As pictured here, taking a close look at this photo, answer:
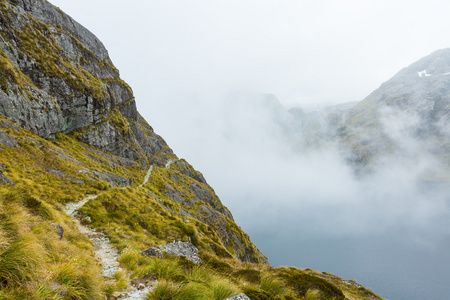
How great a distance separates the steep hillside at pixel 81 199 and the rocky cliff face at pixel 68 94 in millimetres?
302

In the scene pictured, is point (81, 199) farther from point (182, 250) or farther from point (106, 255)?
point (182, 250)

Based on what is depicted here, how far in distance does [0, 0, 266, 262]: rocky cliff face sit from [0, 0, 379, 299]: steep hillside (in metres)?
0.30

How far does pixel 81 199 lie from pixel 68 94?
4548 cm

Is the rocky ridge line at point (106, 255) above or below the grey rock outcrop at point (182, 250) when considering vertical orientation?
below

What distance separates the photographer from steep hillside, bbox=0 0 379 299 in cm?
679

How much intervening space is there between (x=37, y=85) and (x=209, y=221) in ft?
204

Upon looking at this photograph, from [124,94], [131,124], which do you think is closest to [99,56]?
[124,94]

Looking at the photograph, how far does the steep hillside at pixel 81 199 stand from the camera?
679 centimetres

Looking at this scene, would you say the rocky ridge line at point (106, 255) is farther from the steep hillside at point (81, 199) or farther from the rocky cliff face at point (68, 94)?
the rocky cliff face at point (68, 94)

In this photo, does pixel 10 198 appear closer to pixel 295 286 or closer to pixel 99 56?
pixel 295 286

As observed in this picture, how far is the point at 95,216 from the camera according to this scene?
789 inches

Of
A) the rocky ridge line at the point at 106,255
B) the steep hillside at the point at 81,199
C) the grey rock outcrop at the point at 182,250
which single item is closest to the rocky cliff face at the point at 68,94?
the steep hillside at the point at 81,199

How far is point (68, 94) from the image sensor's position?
56219 mm

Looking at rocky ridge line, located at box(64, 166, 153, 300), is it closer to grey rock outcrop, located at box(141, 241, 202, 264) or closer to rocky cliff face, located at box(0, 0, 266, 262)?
grey rock outcrop, located at box(141, 241, 202, 264)
